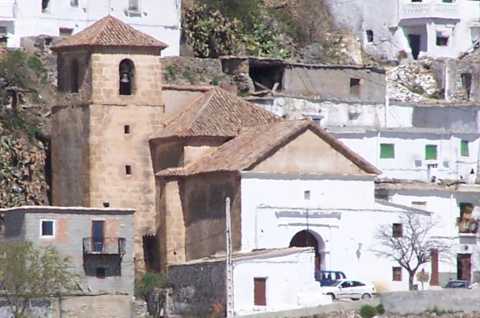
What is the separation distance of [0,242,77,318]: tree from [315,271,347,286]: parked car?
791 cm

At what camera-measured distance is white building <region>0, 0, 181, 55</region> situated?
130m

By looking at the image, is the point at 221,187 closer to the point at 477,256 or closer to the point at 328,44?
the point at 477,256

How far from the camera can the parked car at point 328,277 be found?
11794 cm

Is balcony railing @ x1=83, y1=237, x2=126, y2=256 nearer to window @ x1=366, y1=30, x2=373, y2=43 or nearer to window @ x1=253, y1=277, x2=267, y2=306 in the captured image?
window @ x1=253, y1=277, x2=267, y2=306

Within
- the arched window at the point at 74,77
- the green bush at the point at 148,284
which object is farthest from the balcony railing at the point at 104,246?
the arched window at the point at 74,77

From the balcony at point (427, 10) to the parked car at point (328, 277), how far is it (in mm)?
23396

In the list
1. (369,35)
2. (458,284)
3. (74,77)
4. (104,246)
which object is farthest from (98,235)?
(369,35)

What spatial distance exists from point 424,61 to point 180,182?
21.0 metres

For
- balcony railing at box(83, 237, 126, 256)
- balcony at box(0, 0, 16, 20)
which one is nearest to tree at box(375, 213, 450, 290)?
balcony railing at box(83, 237, 126, 256)

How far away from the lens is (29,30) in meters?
130

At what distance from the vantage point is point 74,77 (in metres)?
123

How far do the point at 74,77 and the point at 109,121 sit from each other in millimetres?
2007

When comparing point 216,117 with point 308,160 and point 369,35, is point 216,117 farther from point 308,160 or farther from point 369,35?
point 369,35

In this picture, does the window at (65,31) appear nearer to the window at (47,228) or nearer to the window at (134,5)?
the window at (134,5)
